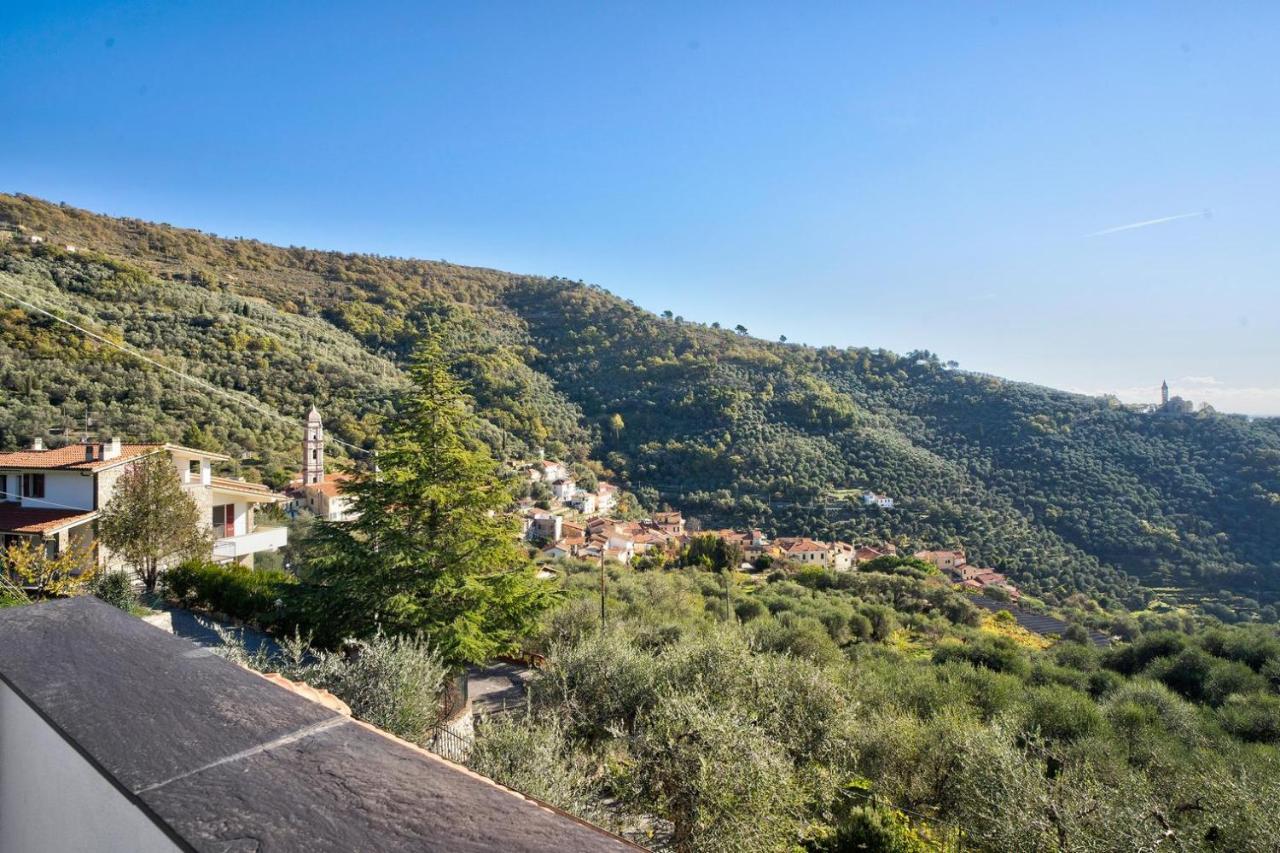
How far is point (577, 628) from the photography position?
1414 centimetres

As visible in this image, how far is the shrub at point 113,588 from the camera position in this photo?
10.8 meters

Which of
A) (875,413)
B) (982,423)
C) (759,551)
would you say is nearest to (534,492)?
(759,551)

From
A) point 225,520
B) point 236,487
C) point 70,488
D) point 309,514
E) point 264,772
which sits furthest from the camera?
point 309,514

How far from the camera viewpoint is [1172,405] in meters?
63.8

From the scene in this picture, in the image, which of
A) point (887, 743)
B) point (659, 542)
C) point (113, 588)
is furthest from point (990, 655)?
point (659, 542)

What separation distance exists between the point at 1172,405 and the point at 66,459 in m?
83.6

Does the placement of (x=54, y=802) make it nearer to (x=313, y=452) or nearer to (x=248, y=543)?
(x=248, y=543)

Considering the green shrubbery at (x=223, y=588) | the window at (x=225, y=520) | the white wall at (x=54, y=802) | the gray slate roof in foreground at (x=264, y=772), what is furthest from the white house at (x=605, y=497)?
the gray slate roof in foreground at (x=264, y=772)

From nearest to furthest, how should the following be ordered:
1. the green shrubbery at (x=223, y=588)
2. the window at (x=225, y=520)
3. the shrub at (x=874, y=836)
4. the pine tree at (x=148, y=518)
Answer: the shrub at (x=874, y=836) < the green shrubbery at (x=223, y=588) < the pine tree at (x=148, y=518) < the window at (x=225, y=520)

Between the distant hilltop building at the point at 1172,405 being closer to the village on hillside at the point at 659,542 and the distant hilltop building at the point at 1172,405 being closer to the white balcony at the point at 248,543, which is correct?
the village on hillside at the point at 659,542

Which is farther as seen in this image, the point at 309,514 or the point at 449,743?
the point at 309,514

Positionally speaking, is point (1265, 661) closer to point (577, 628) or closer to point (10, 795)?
point (577, 628)

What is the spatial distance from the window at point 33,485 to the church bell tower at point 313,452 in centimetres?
1331

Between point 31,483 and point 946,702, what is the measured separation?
21.9 meters
